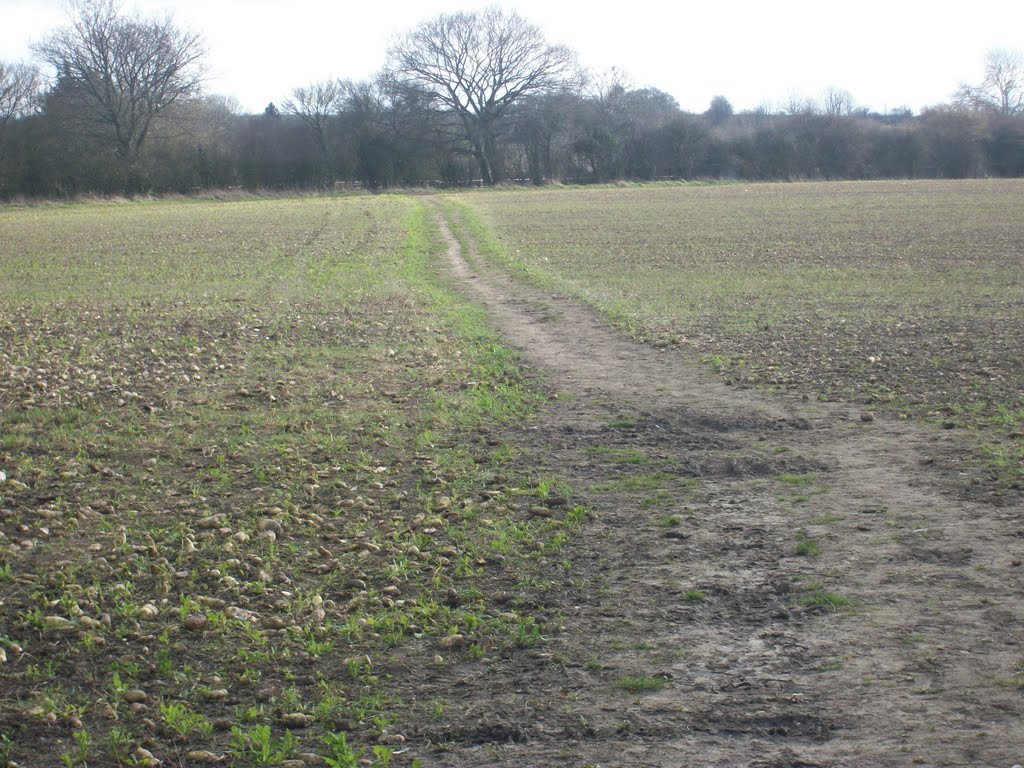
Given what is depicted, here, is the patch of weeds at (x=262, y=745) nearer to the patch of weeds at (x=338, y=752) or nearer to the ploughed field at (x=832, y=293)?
the patch of weeds at (x=338, y=752)

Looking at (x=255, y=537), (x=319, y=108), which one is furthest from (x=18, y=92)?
(x=255, y=537)

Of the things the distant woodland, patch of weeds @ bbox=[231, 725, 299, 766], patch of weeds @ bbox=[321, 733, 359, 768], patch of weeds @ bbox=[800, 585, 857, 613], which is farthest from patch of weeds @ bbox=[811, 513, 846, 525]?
the distant woodland

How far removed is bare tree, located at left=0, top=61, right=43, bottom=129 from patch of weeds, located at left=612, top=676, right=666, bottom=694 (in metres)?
70.5

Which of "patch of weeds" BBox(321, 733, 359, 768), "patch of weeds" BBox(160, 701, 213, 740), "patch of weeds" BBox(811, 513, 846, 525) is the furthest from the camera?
"patch of weeds" BBox(811, 513, 846, 525)

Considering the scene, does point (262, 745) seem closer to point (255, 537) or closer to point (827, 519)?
point (255, 537)

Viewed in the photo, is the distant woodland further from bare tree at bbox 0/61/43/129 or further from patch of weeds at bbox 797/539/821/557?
patch of weeds at bbox 797/539/821/557

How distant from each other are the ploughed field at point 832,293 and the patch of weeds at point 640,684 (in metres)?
3.61

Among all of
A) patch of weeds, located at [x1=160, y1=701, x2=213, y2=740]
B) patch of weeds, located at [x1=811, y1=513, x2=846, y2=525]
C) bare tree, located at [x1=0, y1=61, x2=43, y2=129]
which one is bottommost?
patch of weeds, located at [x1=160, y1=701, x2=213, y2=740]

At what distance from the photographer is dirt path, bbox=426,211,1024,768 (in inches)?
155

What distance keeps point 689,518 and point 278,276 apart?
1667 centimetres

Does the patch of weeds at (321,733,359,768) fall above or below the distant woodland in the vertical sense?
below

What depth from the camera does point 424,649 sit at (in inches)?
191

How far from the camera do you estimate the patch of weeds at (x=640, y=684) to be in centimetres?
436

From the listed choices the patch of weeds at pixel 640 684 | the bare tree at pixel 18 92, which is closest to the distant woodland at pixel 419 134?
the bare tree at pixel 18 92
